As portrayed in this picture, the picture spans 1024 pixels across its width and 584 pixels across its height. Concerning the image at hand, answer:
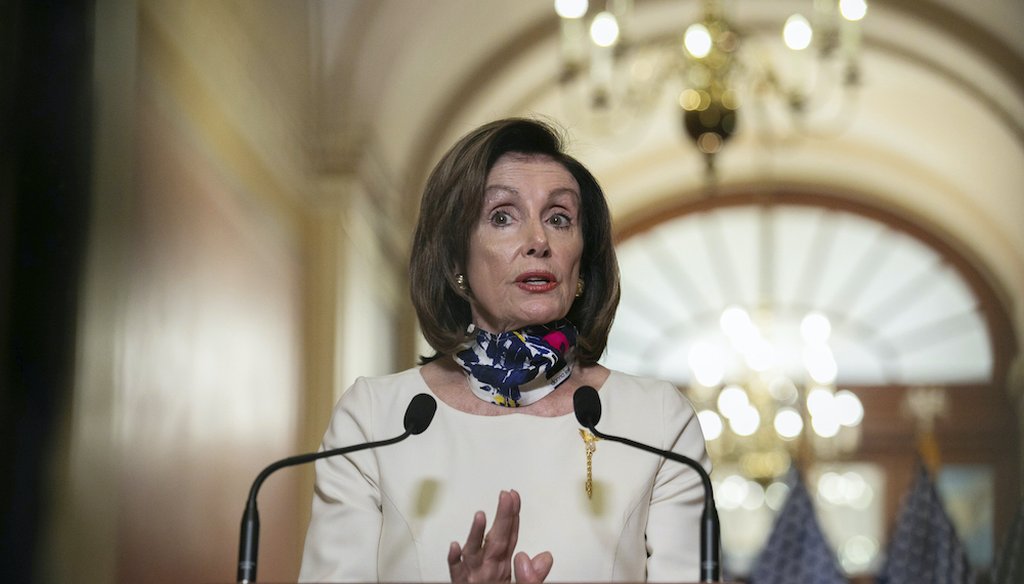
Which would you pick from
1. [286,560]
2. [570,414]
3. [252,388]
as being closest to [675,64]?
[252,388]

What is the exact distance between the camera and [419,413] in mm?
2131

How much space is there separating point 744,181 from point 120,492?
9691 mm

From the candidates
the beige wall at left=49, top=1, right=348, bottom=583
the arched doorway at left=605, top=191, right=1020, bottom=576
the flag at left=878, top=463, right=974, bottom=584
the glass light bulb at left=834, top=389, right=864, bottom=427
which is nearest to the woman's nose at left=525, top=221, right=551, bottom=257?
the beige wall at left=49, top=1, right=348, bottom=583

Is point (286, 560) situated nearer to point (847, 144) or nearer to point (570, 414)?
point (570, 414)

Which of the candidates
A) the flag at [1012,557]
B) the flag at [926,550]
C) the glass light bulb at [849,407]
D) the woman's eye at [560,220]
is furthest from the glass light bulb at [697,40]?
the glass light bulb at [849,407]

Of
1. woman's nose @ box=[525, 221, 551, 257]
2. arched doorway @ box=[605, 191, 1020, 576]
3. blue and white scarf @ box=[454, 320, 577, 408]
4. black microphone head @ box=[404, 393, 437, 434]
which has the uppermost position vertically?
arched doorway @ box=[605, 191, 1020, 576]

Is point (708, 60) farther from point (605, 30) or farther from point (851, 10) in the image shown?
point (851, 10)

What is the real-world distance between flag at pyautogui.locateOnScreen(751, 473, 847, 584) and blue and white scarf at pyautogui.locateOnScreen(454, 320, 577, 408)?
83.2 inches

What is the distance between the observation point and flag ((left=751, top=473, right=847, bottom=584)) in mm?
4297

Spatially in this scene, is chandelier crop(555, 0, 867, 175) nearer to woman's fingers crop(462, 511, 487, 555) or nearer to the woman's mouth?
the woman's mouth

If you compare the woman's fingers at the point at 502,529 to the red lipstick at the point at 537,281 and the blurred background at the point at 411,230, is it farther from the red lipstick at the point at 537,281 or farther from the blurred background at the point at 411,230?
the blurred background at the point at 411,230

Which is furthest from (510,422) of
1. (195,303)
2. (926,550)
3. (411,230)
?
(411,230)

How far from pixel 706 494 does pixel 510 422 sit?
0.46 meters

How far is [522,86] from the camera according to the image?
967cm
